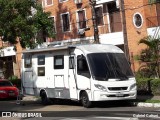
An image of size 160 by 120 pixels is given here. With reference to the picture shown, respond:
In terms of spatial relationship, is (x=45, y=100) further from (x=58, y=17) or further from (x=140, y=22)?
(x=58, y=17)

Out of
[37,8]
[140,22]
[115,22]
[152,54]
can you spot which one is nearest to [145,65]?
[152,54]

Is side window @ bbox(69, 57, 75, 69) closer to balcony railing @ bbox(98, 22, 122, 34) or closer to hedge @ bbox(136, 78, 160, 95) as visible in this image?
hedge @ bbox(136, 78, 160, 95)

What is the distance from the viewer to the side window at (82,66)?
68.4ft

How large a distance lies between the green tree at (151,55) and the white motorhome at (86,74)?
5746 millimetres

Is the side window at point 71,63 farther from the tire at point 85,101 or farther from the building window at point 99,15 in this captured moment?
the building window at point 99,15

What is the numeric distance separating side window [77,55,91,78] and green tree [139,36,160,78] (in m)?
7.07

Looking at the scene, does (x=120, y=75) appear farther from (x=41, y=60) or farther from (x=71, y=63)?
(x=41, y=60)

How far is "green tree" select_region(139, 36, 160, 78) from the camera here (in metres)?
27.2

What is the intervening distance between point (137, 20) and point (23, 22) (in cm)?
879

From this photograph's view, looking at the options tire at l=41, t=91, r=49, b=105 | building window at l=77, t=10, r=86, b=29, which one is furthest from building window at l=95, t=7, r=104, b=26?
tire at l=41, t=91, r=49, b=105

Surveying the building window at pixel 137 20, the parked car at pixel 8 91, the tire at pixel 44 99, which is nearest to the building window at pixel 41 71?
the tire at pixel 44 99

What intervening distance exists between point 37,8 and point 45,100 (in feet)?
39.1

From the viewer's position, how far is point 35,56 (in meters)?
25.1

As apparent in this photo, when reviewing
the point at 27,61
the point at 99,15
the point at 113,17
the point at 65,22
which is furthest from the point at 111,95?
the point at 65,22
